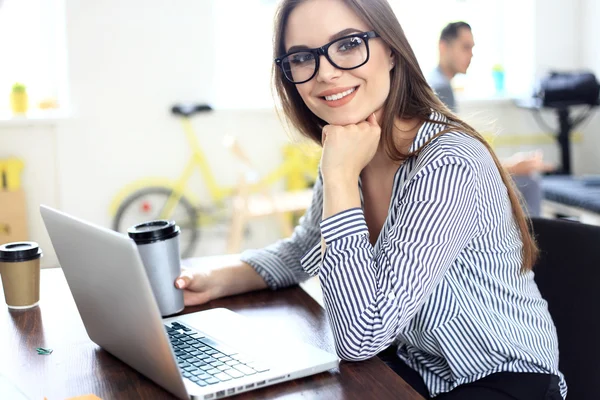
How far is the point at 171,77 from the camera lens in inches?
165

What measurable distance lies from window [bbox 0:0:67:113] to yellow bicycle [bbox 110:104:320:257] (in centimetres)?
70

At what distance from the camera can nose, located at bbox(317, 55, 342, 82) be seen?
4.11 feet

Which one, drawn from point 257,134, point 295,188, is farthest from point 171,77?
point 295,188

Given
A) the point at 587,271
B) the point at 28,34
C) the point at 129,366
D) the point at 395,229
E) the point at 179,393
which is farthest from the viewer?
the point at 28,34

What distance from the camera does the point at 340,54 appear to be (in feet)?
4.13

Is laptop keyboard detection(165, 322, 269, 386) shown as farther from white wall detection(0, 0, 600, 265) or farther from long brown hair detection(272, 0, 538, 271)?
white wall detection(0, 0, 600, 265)

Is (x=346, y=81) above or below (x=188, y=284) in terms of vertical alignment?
above

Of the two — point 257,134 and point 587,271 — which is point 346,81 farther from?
point 257,134

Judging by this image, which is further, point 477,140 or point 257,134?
point 257,134

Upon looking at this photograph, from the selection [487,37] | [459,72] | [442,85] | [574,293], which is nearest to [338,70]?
[574,293]

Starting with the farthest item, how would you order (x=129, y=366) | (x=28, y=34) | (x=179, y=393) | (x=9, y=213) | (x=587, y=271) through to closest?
1. (x=28, y=34)
2. (x=9, y=213)
3. (x=587, y=271)
4. (x=129, y=366)
5. (x=179, y=393)

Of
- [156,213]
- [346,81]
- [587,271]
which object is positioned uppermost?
[346,81]

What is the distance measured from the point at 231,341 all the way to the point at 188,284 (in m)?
0.26

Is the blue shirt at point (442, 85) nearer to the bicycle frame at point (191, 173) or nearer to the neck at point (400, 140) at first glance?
the neck at point (400, 140)
